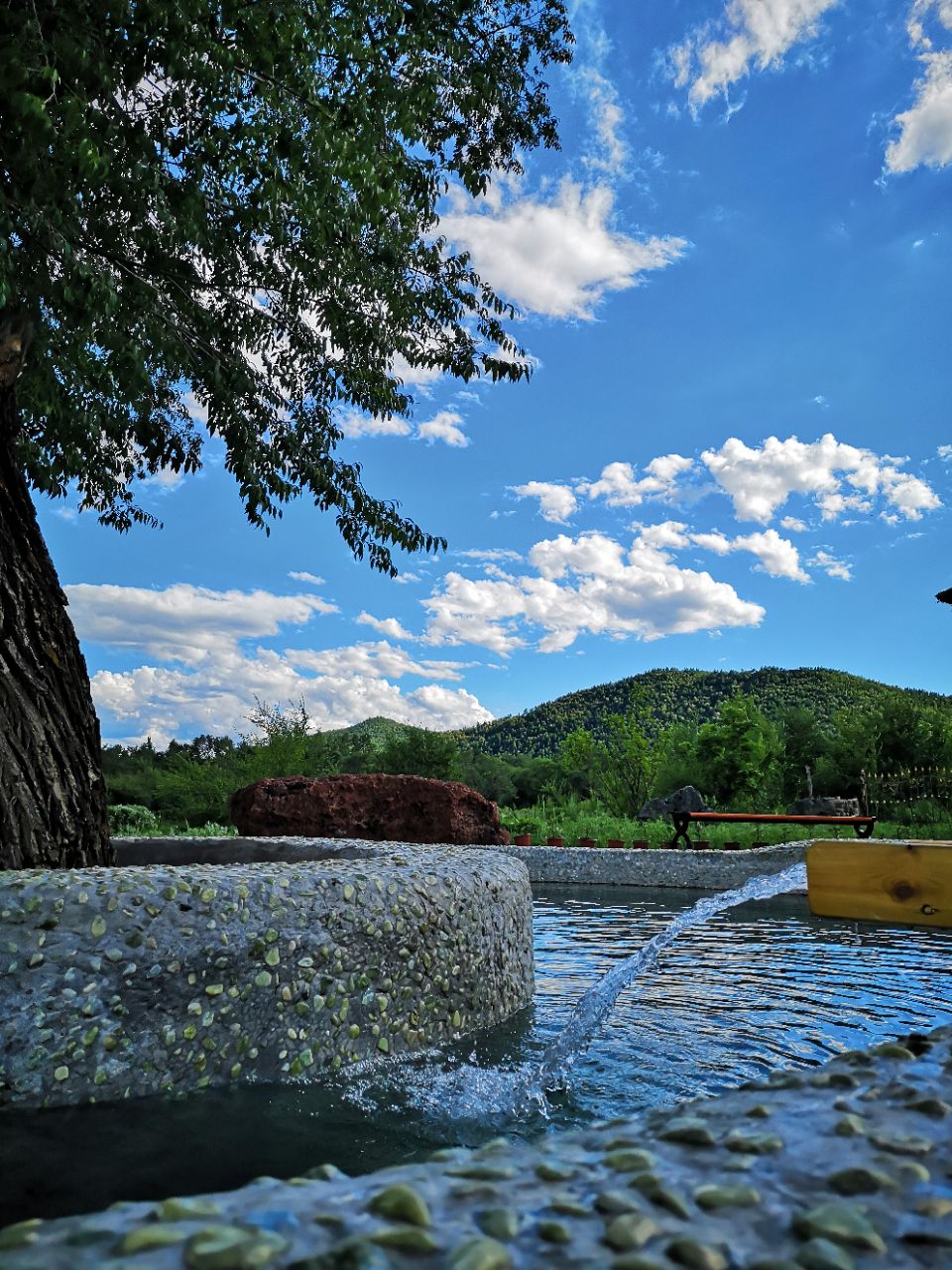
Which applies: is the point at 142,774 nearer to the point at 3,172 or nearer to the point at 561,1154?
the point at 3,172

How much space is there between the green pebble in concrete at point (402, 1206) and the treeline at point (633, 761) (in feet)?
60.6

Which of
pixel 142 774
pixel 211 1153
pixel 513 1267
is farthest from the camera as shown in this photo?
pixel 142 774

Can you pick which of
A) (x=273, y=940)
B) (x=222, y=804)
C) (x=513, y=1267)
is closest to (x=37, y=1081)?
(x=273, y=940)

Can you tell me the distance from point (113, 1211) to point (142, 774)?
22899mm

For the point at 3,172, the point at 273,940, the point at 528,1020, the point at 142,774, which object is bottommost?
the point at 528,1020

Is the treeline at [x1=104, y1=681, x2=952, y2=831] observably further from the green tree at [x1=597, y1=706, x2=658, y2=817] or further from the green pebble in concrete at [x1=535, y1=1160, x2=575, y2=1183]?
the green pebble in concrete at [x1=535, y1=1160, x2=575, y2=1183]

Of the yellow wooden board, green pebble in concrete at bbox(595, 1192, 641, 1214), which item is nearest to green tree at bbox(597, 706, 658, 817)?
the yellow wooden board

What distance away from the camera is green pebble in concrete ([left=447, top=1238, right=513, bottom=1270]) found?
704mm

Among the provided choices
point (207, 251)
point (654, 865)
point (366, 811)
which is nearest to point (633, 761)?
point (654, 865)

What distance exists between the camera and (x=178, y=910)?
3479 mm

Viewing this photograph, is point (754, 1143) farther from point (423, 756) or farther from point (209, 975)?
point (423, 756)

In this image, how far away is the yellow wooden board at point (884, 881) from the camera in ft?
7.73

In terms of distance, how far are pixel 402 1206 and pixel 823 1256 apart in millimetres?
369

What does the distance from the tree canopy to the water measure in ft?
12.8
